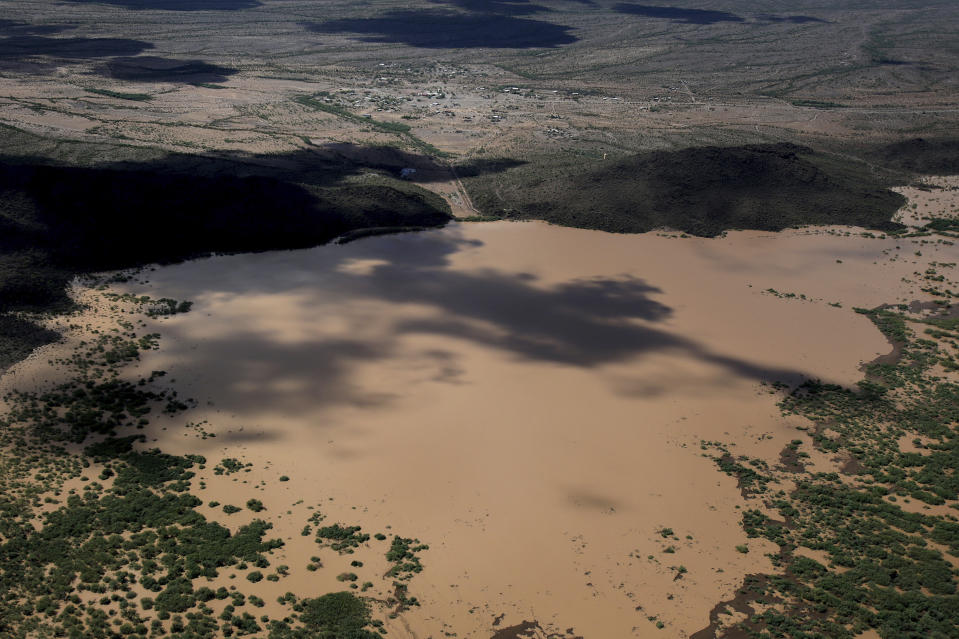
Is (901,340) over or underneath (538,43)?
underneath

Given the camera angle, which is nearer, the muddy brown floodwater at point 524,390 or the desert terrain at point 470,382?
the desert terrain at point 470,382

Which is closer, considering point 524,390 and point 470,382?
point 524,390

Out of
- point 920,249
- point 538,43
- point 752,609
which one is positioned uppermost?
point 538,43

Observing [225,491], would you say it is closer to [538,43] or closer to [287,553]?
[287,553]

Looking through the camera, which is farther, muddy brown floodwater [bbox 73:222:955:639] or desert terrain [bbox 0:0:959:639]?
muddy brown floodwater [bbox 73:222:955:639]

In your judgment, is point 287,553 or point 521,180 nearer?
point 287,553

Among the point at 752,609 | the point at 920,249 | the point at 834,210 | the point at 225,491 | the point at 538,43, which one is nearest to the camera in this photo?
the point at 752,609

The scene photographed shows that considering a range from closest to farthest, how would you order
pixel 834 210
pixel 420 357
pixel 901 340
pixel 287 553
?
pixel 287 553 < pixel 420 357 < pixel 901 340 < pixel 834 210

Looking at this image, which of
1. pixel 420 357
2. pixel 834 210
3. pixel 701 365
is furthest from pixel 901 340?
pixel 420 357
